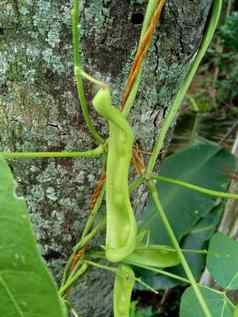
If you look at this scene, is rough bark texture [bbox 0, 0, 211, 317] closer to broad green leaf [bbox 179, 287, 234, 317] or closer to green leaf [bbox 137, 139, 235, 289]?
broad green leaf [bbox 179, 287, 234, 317]

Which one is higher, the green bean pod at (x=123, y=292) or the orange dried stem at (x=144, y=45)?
the orange dried stem at (x=144, y=45)

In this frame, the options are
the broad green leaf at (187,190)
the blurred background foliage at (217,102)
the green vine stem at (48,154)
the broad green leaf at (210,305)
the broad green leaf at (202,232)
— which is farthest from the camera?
the blurred background foliage at (217,102)

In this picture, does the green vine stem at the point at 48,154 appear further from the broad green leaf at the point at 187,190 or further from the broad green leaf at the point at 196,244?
the broad green leaf at the point at 196,244

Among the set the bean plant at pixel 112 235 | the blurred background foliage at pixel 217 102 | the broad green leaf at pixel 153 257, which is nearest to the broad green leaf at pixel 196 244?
the blurred background foliage at pixel 217 102

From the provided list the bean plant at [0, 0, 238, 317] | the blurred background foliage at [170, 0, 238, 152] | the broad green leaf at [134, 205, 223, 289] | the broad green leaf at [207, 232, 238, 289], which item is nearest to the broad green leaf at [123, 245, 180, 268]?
the bean plant at [0, 0, 238, 317]

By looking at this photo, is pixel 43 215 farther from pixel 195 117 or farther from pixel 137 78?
pixel 195 117

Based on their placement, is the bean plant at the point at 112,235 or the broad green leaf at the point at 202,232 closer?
the bean plant at the point at 112,235

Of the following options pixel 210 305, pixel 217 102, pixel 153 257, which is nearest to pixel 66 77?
pixel 153 257
